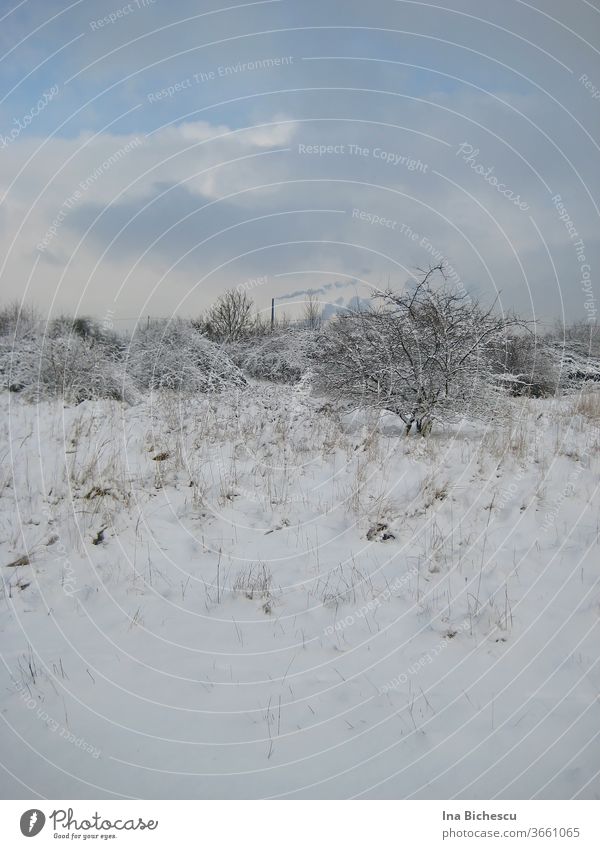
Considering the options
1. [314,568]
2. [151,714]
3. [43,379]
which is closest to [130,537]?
[314,568]

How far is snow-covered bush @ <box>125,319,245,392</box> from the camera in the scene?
11.0 meters

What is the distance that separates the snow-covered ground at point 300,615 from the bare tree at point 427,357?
65 cm

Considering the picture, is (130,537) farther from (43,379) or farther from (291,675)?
(43,379)

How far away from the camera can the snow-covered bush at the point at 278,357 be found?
13.1 meters

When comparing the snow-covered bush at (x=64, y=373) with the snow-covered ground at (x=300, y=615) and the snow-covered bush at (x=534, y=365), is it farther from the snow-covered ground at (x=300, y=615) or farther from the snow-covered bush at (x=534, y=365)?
the snow-covered bush at (x=534, y=365)

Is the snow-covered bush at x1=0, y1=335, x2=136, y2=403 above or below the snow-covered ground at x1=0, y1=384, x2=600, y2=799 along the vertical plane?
above

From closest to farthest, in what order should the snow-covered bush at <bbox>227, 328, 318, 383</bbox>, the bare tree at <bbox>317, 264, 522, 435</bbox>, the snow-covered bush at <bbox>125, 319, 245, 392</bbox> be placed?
1. the bare tree at <bbox>317, 264, 522, 435</bbox>
2. the snow-covered bush at <bbox>125, 319, 245, 392</bbox>
3. the snow-covered bush at <bbox>227, 328, 318, 383</bbox>

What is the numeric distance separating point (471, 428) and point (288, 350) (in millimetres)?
7079

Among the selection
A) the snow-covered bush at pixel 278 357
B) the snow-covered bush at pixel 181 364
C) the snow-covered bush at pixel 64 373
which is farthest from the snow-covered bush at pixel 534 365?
the snow-covered bush at pixel 64 373

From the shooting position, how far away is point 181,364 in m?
11.4

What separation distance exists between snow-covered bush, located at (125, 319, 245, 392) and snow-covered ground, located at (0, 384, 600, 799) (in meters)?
4.22

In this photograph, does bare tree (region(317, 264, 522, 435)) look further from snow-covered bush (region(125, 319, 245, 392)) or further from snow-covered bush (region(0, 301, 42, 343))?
snow-covered bush (region(0, 301, 42, 343))

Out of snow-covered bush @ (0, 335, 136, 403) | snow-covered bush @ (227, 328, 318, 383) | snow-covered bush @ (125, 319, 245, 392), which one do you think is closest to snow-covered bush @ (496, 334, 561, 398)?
snow-covered bush @ (227, 328, 318, 383)

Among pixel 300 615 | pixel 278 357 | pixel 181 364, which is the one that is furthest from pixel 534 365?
pixel 300 615
